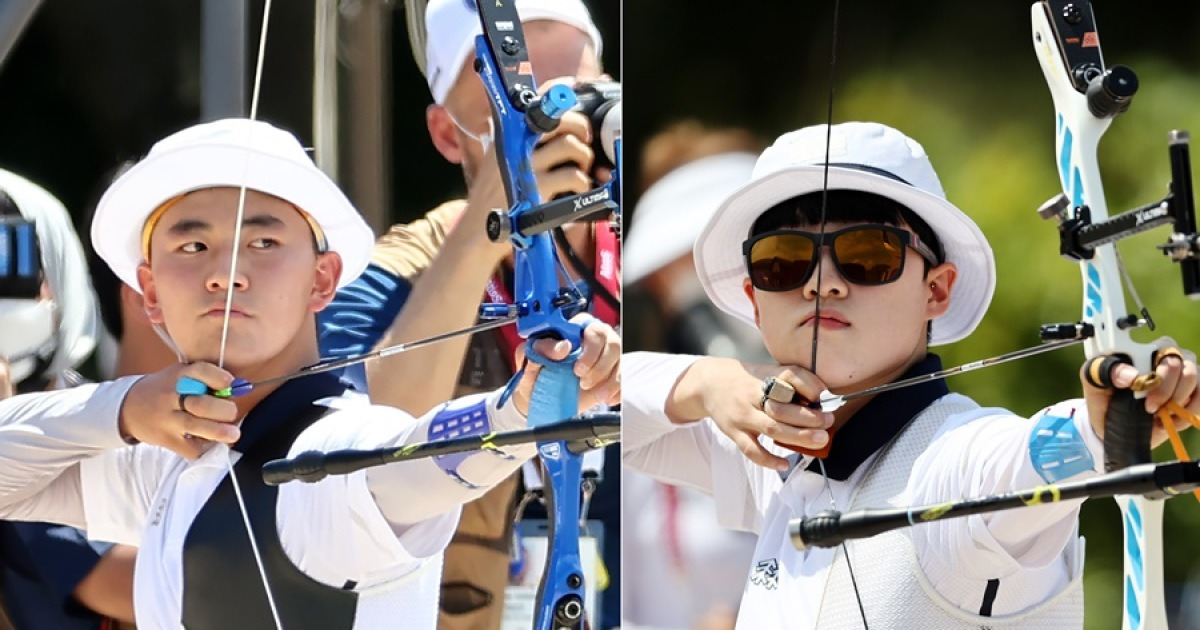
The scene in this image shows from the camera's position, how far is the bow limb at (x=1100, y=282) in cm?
262

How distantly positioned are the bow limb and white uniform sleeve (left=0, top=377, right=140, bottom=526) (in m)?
1.71

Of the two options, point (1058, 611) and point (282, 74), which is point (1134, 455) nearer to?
point (1058, 611)

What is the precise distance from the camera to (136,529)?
3375 millimetres

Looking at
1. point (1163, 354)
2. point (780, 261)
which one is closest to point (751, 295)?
point (780, 261)

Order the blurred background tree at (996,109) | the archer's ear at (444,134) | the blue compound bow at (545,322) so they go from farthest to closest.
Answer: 1. the archer's ear at (444,134)
2. the blue compound bow at (545,322)
3. the blurred background tree at (996,109)

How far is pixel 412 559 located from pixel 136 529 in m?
0.54

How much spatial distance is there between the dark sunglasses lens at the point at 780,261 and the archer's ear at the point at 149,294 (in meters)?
1.10

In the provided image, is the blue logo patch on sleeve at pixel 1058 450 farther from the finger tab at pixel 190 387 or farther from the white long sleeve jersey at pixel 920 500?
the finger tab at pixel 190 387

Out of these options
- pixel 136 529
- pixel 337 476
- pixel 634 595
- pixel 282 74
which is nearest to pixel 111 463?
pixel 136 529

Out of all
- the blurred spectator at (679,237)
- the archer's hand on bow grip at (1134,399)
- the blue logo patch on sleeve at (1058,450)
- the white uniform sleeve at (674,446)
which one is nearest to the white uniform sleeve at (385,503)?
the white uniform sleeve at (674,446)

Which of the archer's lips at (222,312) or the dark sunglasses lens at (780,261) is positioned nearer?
the dark sunglasses lens at (780,261)

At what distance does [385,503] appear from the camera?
3.22 metres

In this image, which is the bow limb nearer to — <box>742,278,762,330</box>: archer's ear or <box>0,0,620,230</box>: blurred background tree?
<box>742,278,762,330</box>: archer's ear

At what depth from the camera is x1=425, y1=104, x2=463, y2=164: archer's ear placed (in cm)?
329
